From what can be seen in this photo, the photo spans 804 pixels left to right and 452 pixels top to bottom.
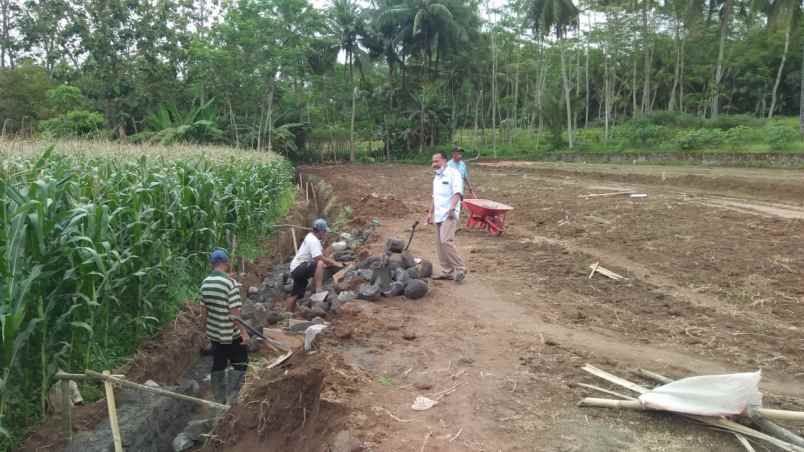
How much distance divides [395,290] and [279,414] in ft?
9.11

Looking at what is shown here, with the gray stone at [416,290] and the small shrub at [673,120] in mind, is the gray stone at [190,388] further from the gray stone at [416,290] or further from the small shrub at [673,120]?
the small shrub at [673,120]

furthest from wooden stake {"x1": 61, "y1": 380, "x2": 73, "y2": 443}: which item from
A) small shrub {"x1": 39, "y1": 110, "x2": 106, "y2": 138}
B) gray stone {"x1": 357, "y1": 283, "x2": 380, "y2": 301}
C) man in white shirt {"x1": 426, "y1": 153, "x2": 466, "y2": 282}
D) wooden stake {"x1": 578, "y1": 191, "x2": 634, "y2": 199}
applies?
small shrub {"x1": 39, "y1": 110, "x2": 106, "y2": 138}

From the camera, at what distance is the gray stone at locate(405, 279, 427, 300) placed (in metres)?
6.77

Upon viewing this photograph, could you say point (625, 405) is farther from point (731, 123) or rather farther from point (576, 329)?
point (731, 123)

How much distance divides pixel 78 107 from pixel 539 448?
2577 centimetres

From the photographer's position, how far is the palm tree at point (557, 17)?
1337 inches

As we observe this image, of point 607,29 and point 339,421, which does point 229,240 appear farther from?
point 607,29

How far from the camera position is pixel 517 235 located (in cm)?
1116

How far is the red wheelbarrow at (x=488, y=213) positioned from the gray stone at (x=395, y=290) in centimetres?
418

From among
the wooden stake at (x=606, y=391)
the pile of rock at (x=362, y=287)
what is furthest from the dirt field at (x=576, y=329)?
the pile of rock at (x=362, y=287)

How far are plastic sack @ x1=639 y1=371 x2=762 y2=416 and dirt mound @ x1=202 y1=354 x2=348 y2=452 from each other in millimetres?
2277

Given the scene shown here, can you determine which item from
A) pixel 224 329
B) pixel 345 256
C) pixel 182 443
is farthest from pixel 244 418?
pixel 345 256

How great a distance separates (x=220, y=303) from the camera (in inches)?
201

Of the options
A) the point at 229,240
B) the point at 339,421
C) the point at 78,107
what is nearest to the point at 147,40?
the point at 78,107
